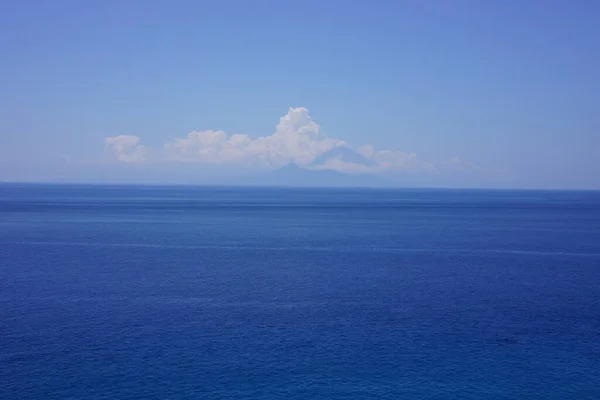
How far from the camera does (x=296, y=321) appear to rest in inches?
1827

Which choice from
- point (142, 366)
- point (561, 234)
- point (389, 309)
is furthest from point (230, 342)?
point (561, 234)

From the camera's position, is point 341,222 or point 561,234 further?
point 341,222

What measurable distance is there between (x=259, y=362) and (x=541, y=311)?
2770 cm

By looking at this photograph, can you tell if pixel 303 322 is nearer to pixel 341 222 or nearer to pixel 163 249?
pixel 163 249

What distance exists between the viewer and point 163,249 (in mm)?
87000

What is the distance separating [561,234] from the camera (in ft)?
367

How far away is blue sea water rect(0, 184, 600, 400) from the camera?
34.7 metres

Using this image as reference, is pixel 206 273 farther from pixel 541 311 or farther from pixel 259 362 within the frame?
pixel 541 311

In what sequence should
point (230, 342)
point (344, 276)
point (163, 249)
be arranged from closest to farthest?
point (230, 342) → point (344, 276) → point (163, 249)

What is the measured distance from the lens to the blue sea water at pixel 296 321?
114 feet

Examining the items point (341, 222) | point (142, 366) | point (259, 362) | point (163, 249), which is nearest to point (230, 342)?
point (259, 362)

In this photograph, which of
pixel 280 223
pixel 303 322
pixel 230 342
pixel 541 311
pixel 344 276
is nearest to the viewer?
pixel 230 342

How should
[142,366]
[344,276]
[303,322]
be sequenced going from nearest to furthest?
[142,366] < [303,322] < [344,276]

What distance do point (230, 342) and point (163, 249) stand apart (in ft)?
160
